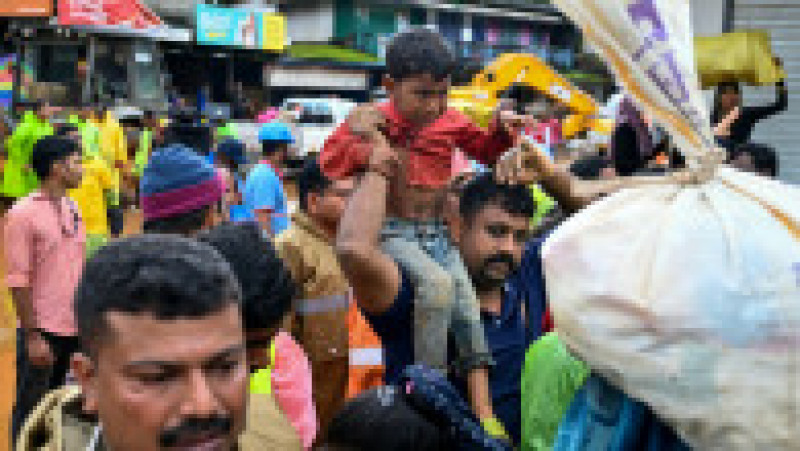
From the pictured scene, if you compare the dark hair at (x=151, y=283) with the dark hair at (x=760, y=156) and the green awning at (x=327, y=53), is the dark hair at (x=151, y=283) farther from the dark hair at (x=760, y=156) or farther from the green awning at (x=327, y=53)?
the green awning at (x=327, y=53)

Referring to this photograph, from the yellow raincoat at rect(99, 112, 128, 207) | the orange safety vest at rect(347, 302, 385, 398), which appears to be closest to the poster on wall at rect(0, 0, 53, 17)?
the yellow raincoat at rect(99, 112, 128, 207)

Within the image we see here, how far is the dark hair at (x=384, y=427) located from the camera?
103 inches

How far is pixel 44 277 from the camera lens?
233 inches

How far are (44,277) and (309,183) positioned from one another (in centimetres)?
166

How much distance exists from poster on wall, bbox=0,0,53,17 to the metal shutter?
21268mm

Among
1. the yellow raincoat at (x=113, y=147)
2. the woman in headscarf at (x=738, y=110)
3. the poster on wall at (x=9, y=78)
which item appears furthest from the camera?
the poster on wall at (x=9, y=78)

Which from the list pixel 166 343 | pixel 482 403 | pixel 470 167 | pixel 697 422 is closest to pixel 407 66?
pixel 470 167

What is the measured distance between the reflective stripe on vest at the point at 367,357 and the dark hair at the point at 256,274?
1619 millimetres

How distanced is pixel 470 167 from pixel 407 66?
70cm

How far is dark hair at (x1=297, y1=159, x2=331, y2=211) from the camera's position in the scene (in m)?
4.90

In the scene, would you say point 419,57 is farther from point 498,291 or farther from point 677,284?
point 677,284

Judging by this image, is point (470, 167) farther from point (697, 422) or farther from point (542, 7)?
point (542, 7)

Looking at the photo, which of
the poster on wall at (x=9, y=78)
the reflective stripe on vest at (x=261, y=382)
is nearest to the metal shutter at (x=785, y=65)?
the reflective stripe on vest at (x=261, y=382)

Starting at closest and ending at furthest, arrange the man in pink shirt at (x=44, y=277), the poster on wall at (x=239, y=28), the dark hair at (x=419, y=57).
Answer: the dark hair at (x=419, y=57)
the man in pink shirt at (x=44, y=277)
the poster on wall at (x=239, y=28)
